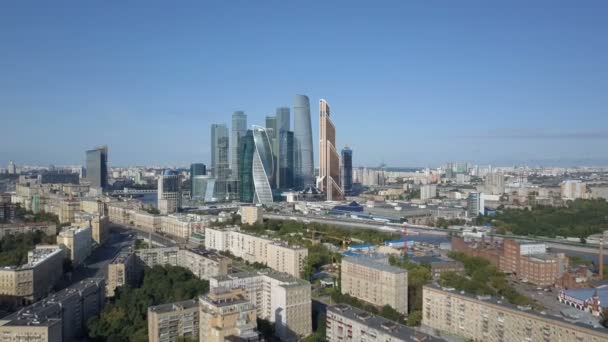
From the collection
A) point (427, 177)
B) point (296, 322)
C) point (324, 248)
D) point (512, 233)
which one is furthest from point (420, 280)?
point (427, 177)

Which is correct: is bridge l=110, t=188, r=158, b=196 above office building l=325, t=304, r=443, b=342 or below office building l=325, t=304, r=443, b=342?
above

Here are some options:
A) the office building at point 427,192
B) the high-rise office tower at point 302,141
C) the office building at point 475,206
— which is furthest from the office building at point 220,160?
the office building at point 475,206

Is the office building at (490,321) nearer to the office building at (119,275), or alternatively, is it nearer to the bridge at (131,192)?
the office building at (119,275)

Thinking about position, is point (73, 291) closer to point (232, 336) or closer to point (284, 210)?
point (232, 336)

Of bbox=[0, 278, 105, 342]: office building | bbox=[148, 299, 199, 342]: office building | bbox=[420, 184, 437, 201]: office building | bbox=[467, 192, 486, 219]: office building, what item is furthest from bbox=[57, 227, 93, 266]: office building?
bbox=[420, 184, 437, 201]: office building

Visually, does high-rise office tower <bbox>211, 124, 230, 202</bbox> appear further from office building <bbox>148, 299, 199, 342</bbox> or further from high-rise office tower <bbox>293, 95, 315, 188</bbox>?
office building <bbox>148, 299, 199, 342</bbox>
